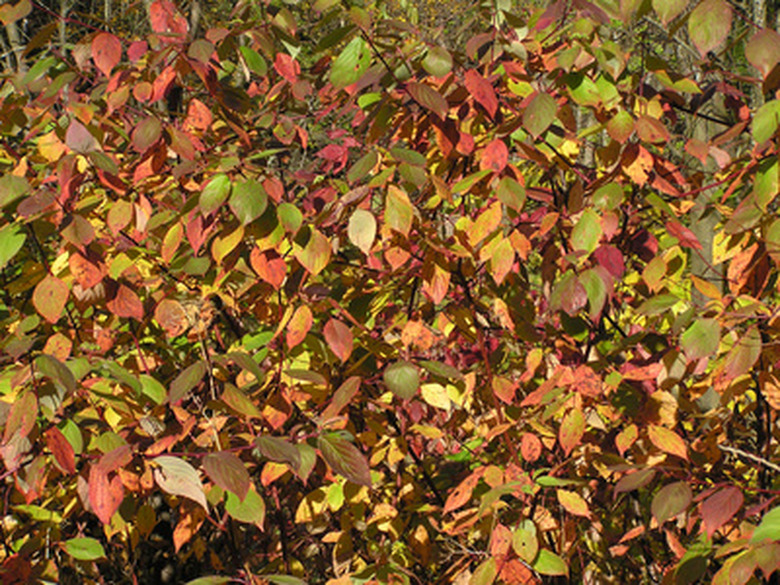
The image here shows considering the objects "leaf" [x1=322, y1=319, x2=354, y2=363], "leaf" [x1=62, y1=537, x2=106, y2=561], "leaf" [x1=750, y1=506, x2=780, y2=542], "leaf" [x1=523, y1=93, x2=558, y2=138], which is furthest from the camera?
"leaf" [x1=62, y1=537, x2=106, y2=561]

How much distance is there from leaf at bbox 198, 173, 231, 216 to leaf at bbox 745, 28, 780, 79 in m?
0.89

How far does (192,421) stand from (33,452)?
30 cm

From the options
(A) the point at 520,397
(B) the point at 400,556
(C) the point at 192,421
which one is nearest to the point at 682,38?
(A) the point at 520,397

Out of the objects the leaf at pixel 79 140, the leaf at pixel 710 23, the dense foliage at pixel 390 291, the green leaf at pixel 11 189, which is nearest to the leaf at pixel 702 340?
the dense foliage at pixel 390 291

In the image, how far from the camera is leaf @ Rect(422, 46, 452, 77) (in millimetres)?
1444

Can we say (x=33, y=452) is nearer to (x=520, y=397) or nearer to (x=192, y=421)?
(x=192, y=421)

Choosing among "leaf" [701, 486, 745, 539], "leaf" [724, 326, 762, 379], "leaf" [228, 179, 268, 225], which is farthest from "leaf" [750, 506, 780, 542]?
"leaf" [228, 179, 268, 225]

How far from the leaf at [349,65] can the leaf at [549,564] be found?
977 millimetres

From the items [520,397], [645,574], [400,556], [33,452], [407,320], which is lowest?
[645,574]

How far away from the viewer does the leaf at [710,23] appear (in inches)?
48.1

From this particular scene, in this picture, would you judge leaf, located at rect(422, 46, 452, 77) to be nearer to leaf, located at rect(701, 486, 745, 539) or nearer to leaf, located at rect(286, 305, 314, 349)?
leaf, located at rect(286, 305, 314, 349)

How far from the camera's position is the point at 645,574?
2234mm

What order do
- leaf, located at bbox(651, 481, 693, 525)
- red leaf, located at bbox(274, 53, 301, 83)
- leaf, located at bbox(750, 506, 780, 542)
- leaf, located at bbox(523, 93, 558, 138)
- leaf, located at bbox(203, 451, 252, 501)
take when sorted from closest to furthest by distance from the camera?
leaf, located at bbox(750, 506, 780, 542), leaf, located at bbox(203, 451, 252, 501), leaf, located at bbox(651, 481, 693, 525), leaf, located at bbox(523, 93, 558, 138), red leaf, located at bbox(274, 53, 301, 83)

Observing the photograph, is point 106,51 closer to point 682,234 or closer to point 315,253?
point 315,253
